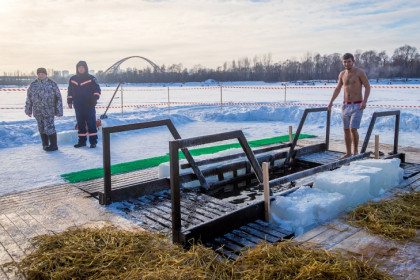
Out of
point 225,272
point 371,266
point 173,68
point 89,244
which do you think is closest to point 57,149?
point 89,244

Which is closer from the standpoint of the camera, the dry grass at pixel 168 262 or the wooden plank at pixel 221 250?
the dry grass at pixel 168 262

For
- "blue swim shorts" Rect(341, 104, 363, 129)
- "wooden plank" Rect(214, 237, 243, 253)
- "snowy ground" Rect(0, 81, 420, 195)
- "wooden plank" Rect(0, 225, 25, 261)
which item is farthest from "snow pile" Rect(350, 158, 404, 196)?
"wooden plank" Rect(0, 225, 25, 261)

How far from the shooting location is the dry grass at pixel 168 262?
8.13 ft

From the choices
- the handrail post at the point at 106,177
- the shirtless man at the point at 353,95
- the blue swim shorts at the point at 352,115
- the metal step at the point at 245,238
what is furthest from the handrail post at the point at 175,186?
the blue swim shorts at the point at 352,115

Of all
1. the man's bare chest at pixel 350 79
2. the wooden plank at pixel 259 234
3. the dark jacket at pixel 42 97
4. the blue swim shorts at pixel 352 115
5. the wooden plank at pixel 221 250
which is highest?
the man's bare chest at pixel 350 79

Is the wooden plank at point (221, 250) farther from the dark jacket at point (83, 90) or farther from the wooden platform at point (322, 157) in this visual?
the dark jacket at point (83, 90)

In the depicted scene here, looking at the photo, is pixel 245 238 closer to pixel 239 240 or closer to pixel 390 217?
pixel 239 240

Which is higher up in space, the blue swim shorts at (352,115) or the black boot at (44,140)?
the blue swim shorts at (352,115)

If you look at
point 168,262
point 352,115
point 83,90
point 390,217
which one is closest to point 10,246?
point 168,262

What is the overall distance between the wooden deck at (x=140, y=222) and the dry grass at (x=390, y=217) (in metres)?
0.12

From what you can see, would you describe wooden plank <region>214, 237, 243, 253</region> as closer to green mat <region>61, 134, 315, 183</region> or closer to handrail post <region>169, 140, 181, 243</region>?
handrail post <region>169, 140, 181, 243</region>

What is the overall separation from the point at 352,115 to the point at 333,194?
2.51 m

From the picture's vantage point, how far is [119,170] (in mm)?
5977

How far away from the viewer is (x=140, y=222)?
12.0ft
